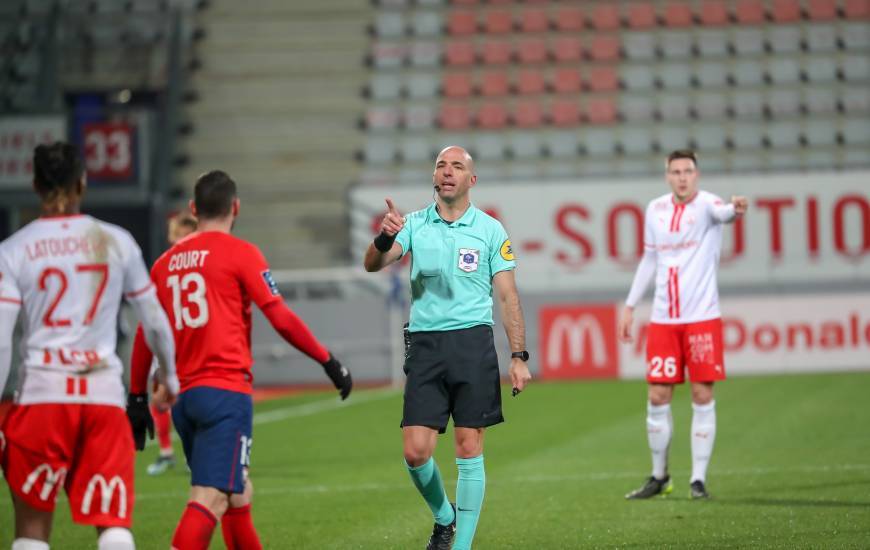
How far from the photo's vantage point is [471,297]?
7047 mm

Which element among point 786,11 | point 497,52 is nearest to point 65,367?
point 497,52

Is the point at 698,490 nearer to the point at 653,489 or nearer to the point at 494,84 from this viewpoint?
the point at 653,489

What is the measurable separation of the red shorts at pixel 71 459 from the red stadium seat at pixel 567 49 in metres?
22.5

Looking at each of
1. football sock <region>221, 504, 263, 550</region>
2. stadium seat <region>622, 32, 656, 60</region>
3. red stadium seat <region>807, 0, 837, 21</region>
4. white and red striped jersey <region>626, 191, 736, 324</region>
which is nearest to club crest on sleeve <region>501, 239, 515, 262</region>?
football sock <region>221, 504, 263, 550</region>

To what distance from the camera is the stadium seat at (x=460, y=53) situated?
2717 centimetres

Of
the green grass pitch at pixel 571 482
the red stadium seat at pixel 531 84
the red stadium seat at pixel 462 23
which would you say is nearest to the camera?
the green grass pitch at pixel 571 482

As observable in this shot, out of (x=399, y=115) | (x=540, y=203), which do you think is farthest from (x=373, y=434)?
(x=399, y=115)

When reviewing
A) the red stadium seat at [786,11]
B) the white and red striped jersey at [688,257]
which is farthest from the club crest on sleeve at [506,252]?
the red stadium seat at [786,11]

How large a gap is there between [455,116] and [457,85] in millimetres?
794

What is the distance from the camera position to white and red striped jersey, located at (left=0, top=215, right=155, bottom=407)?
520 centimetres

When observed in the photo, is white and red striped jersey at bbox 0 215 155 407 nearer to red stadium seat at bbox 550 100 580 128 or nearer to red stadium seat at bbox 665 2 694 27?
red stadium seat at bbox 550 100 580 128

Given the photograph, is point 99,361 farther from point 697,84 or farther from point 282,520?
point 697,84

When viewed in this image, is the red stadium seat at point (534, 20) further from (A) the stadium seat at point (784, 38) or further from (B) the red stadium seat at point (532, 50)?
(A) the stadium seat at point (784, 38)

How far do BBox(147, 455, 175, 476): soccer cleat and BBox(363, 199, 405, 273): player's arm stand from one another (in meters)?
5.72
